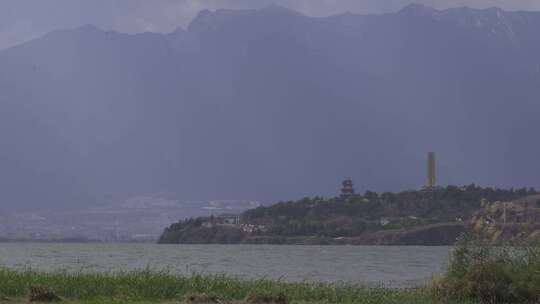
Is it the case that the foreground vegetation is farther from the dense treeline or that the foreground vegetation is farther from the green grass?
the dense treeline

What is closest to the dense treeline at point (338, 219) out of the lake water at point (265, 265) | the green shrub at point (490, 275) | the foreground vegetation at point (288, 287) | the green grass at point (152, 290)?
the lake water at point (265, 265)

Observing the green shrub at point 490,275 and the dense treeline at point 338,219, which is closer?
the green shrub at point 490,275

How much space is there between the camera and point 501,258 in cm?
2944

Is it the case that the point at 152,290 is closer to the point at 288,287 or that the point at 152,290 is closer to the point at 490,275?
the point at 288,287

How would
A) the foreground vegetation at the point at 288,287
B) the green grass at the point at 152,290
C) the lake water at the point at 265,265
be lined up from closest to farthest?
1. the foreground vegetation at the point at 288,287
2. the green grass at the point at 152,290
3. the lake water at the point at 265,265

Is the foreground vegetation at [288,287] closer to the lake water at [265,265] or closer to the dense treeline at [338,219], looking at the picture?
the lake water at [265,265]

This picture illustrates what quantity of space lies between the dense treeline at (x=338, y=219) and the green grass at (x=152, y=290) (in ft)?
469

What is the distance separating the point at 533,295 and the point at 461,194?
169 m

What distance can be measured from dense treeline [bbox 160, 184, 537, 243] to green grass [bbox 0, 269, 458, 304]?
143 m

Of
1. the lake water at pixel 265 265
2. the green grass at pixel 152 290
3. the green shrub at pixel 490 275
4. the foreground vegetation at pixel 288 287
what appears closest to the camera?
the foreground vegetation at pixel 288 287

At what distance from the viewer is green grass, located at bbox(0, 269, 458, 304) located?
24297 millimetres

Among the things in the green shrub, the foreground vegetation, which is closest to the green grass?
the foreground vegetation

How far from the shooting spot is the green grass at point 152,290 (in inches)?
957

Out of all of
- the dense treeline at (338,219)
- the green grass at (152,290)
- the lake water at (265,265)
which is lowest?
the lake water at (265,265)
